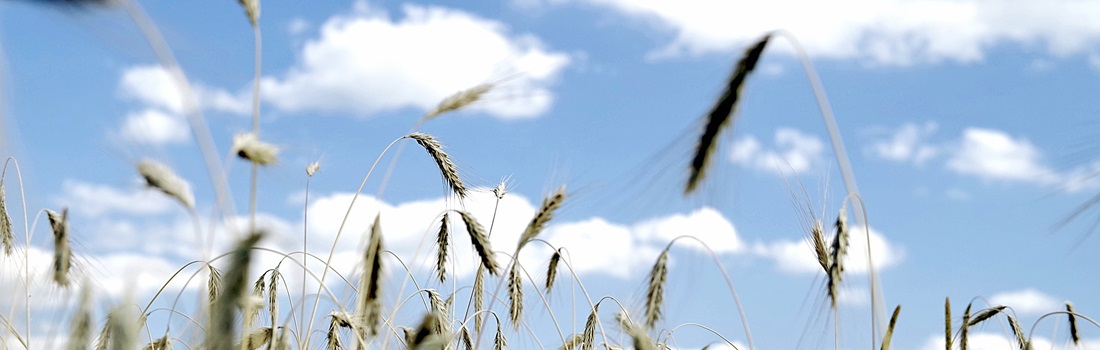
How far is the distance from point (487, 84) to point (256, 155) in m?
1.02

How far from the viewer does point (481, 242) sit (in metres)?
3.18

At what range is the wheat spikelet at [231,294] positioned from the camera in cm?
181

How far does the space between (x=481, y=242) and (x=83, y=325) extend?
1248mm

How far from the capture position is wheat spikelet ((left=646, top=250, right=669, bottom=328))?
135 inches

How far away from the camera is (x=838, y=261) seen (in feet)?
9.46

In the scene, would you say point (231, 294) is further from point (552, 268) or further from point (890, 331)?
point (552, 268)

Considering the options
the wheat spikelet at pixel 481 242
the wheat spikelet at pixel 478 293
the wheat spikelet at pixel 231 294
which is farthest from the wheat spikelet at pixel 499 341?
the wheat spikelet at pixel 231 294

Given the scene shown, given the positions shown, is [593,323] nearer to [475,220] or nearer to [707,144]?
[475,220]

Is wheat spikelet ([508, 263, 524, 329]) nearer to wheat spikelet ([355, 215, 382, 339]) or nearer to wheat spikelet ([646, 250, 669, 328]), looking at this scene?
wheat spikelet ([646, 250, 669, 328])

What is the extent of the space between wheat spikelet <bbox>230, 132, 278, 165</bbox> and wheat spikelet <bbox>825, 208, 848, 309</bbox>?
167 cm

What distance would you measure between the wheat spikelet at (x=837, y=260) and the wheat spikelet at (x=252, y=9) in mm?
1932

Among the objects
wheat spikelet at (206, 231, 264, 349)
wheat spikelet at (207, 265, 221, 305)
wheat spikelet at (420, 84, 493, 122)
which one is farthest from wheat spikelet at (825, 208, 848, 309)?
wheat spikelet at (207, 265, 221, 305)

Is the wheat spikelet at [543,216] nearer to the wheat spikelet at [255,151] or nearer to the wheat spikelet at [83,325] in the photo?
the wheat spikelet at [255,151]

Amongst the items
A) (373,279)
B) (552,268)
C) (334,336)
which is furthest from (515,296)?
(373,279)
